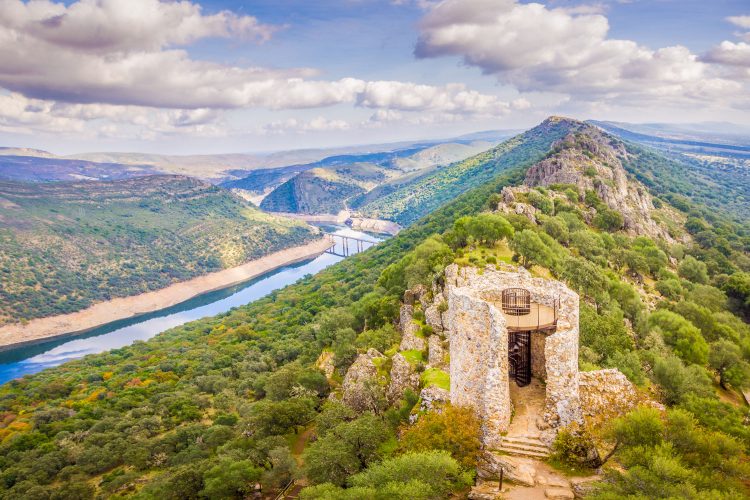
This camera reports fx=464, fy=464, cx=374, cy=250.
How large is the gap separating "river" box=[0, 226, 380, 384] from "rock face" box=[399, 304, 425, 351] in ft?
319

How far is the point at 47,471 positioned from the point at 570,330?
159ft

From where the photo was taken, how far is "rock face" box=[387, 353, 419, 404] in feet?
85.7

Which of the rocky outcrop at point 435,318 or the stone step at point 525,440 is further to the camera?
the rocky outcrop at point 435,318

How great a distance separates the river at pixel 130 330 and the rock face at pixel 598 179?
94499 mm

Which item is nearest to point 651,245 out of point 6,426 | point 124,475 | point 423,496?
point 423,496

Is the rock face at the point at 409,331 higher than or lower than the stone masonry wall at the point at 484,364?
lower

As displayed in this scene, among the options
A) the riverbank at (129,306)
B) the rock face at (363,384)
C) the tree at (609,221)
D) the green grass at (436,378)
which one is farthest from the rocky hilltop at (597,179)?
the riverbank at (129,306)

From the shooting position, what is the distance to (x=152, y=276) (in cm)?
15800

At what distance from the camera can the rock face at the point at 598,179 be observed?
7831 centimetres

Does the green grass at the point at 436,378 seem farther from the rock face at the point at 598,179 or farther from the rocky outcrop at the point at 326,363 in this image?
the rock face at the point at 598,179

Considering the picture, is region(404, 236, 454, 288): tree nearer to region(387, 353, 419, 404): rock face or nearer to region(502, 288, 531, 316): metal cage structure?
region(387, 353, 419, 404): rock face

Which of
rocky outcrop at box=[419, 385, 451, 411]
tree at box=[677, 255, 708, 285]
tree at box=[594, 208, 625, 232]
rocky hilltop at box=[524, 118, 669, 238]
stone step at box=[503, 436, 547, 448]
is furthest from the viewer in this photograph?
rocky hilltop at box=[524, 118, 669, 238]

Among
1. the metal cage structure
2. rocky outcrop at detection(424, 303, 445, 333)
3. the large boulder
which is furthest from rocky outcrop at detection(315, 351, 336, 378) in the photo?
the large boulder

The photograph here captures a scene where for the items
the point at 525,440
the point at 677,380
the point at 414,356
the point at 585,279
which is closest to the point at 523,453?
the point at 525,440
